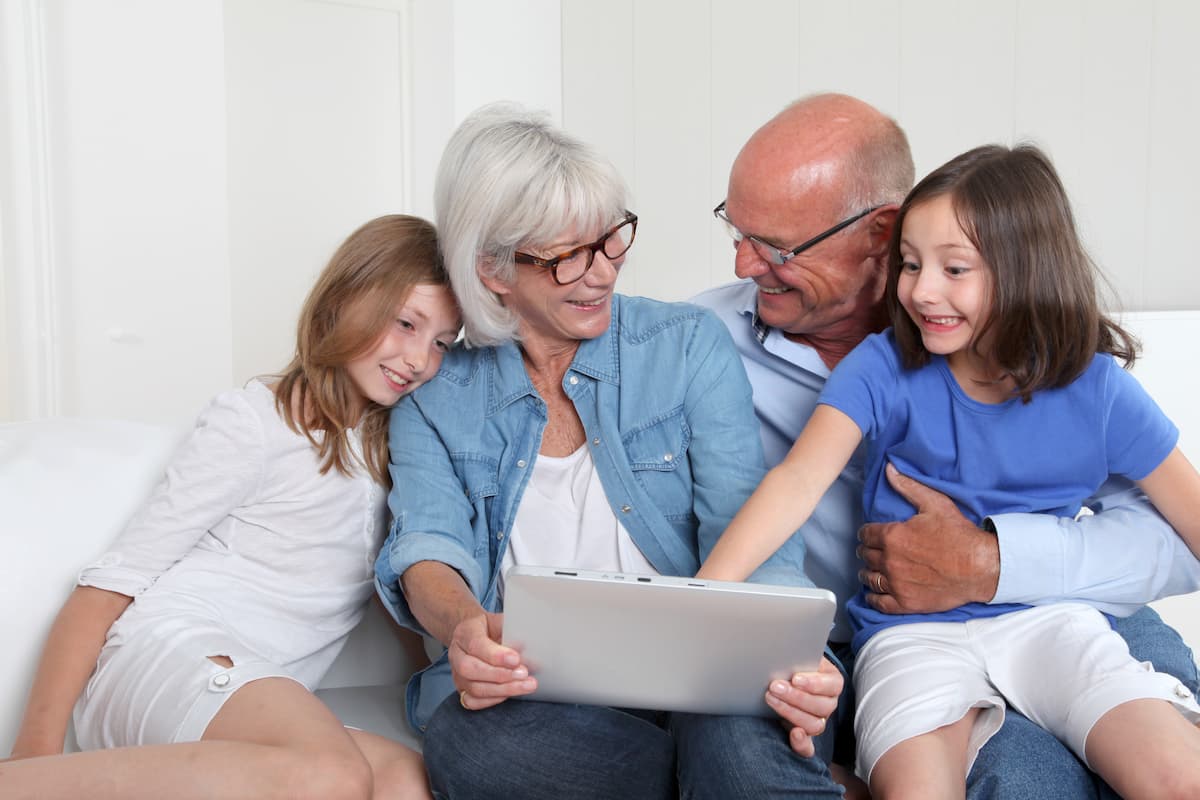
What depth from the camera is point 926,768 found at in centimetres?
124

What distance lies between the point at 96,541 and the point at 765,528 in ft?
3.24

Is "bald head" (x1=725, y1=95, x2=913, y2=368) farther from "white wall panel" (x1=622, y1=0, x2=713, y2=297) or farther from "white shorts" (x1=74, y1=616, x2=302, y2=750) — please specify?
"white wall panel" (x1=622, y1=0, x2=713, y2=297)

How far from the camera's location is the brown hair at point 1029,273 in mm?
1456

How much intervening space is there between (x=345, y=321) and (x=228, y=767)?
0.68 m

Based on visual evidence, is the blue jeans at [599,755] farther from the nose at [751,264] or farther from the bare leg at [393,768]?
the nose at [751,264]

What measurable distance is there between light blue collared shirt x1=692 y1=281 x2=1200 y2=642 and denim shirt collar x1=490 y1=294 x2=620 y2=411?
11.8 inches

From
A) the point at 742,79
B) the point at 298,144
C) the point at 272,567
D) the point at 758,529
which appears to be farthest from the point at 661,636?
the point at 298,144

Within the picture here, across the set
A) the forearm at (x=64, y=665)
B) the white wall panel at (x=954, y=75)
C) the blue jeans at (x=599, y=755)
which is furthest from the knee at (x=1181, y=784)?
the white wall panel at (x=954, y=75)

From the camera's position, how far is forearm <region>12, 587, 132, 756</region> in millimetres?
1414

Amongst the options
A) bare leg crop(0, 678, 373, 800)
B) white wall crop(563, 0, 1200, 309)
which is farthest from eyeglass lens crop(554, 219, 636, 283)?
white wall crop(563, 0, 1200, 309)

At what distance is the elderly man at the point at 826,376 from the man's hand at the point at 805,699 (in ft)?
0.87

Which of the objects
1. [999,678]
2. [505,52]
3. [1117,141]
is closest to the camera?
[999,678]

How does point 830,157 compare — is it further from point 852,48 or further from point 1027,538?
point 852,48

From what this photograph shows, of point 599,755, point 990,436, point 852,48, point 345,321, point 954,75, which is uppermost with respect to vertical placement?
point 852,48
